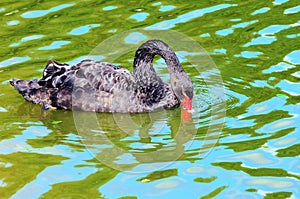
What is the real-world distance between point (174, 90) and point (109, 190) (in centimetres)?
235

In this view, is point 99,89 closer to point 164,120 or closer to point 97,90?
point 97,90

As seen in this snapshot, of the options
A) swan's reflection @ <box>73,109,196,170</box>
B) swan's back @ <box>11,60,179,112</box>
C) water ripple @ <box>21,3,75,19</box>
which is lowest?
swan's reflection @ <box>73,109,196,170</box>

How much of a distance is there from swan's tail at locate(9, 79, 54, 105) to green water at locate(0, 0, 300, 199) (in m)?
0.11

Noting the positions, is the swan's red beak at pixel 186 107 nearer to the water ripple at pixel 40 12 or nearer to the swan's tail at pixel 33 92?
the swan's tail at pixel 33 92

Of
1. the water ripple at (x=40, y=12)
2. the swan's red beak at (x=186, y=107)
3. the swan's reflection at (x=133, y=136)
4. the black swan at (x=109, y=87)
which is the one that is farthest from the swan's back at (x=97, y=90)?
the water ripple at (x=40, y=12)

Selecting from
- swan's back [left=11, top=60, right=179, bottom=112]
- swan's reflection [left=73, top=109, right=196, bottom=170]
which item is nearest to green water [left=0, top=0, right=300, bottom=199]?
swan's reflection [left=73, top=109, right=196, bottom=170]

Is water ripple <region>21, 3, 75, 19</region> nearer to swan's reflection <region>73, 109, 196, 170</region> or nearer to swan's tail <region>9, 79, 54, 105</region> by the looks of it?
swan's tail <region>9, 79, 54, 105</region>

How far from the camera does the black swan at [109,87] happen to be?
934 centimetres

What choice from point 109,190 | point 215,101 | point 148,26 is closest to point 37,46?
point 148,26

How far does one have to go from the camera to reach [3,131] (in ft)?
28.6

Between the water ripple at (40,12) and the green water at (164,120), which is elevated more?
the water ripple at (40,12)

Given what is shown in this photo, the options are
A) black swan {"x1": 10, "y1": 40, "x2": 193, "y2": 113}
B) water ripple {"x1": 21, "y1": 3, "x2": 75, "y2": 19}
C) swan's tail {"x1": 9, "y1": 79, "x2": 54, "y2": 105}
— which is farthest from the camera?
water ripple {"x1": 21, "y1": 3, "x2": 75, "y2": 19}

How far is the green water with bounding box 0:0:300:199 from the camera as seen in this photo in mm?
7324

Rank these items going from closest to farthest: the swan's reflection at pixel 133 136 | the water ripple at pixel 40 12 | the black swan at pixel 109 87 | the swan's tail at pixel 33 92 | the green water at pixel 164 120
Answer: the green water at pixel 164 120
the swan's reflection at pixel 133 136
the black swan at pixel 109 87
the swan's tail at pixel 33 92
the water ripple at pixel 40 12
